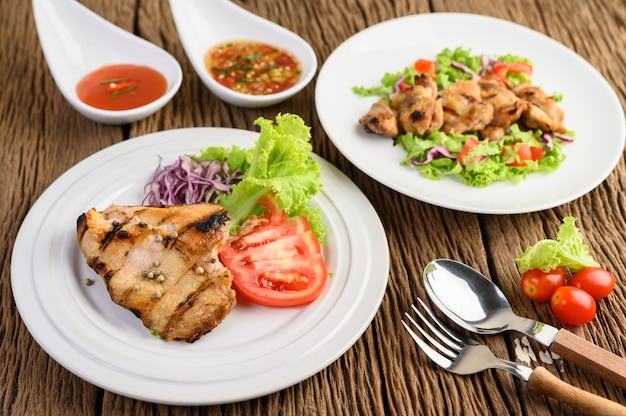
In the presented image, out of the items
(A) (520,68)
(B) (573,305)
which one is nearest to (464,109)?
(A) (520,68)

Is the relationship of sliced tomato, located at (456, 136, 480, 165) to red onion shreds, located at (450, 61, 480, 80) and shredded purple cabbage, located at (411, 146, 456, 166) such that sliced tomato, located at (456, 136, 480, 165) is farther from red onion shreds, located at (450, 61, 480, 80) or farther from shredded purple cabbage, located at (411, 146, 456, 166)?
red onion shreds, located at (450, 61, 480, 80)

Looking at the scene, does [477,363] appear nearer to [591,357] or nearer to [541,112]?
[591,357]

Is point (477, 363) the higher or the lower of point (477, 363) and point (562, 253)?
the lower

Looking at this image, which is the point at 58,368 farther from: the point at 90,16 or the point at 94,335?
the point at 90,16

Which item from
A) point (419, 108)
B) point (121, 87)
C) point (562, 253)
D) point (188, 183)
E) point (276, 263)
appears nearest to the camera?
point (276, 263)

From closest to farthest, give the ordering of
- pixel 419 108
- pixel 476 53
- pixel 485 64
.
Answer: pixel 419 108 < pixel 485 64 < pixel 476 53

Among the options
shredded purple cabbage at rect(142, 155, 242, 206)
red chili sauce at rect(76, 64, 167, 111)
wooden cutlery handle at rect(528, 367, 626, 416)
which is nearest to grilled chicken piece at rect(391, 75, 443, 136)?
shredded purple cabbage at rect(142, 155, 242, 206)

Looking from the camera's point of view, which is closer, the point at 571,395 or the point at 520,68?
the point at 571,395
